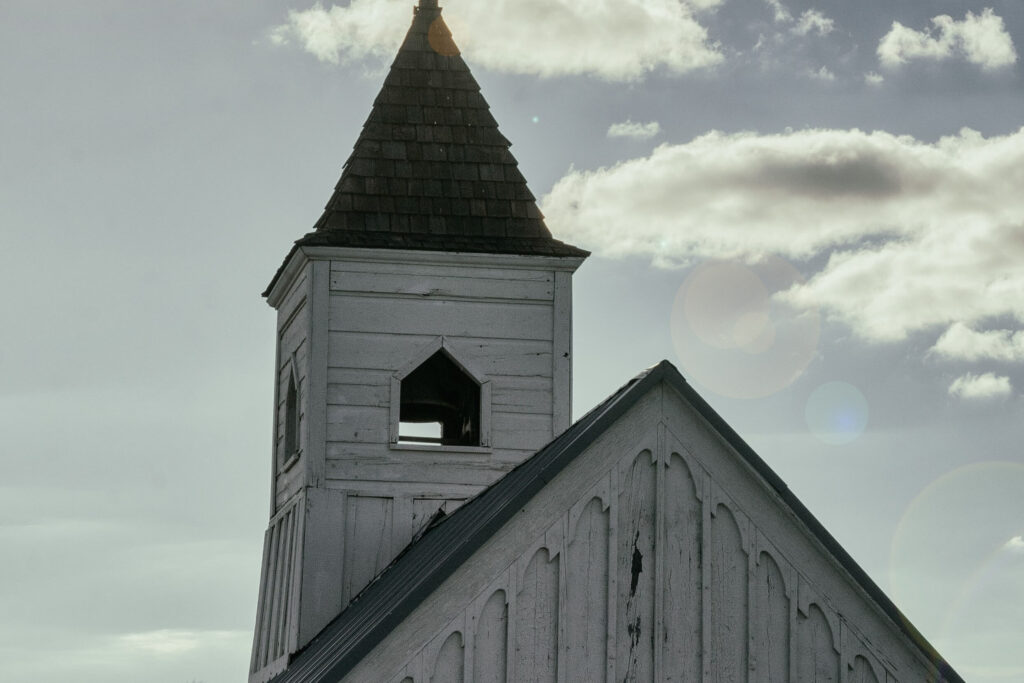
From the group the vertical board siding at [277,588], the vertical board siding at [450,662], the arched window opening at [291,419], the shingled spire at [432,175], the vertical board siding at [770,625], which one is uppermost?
the shingled spire at [432,175]

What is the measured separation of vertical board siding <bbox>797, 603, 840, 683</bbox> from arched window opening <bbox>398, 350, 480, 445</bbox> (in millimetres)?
6758

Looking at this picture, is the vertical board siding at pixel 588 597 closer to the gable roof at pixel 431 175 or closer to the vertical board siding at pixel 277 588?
the vertical board siding at pixel 277 588

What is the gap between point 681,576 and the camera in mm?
11281

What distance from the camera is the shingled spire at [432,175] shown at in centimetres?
1756

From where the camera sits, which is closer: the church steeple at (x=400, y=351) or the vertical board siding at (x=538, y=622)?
the vertical board siding at (x=538, y=622)

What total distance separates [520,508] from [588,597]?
702 mm

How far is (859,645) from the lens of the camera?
11.4 meters

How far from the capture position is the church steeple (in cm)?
1662

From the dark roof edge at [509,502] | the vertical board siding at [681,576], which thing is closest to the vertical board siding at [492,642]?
the dark roof edge at [509,502]

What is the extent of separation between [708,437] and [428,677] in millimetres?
2392

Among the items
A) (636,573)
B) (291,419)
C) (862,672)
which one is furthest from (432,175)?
(862,672)

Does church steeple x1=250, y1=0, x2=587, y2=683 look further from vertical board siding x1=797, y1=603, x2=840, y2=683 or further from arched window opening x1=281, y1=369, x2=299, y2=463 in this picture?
vertical board siding x1=797, y1=603, x2=840, y2=683

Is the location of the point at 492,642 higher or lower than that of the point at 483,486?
lower

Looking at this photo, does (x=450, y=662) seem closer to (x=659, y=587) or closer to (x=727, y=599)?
(x=659, y=587)
